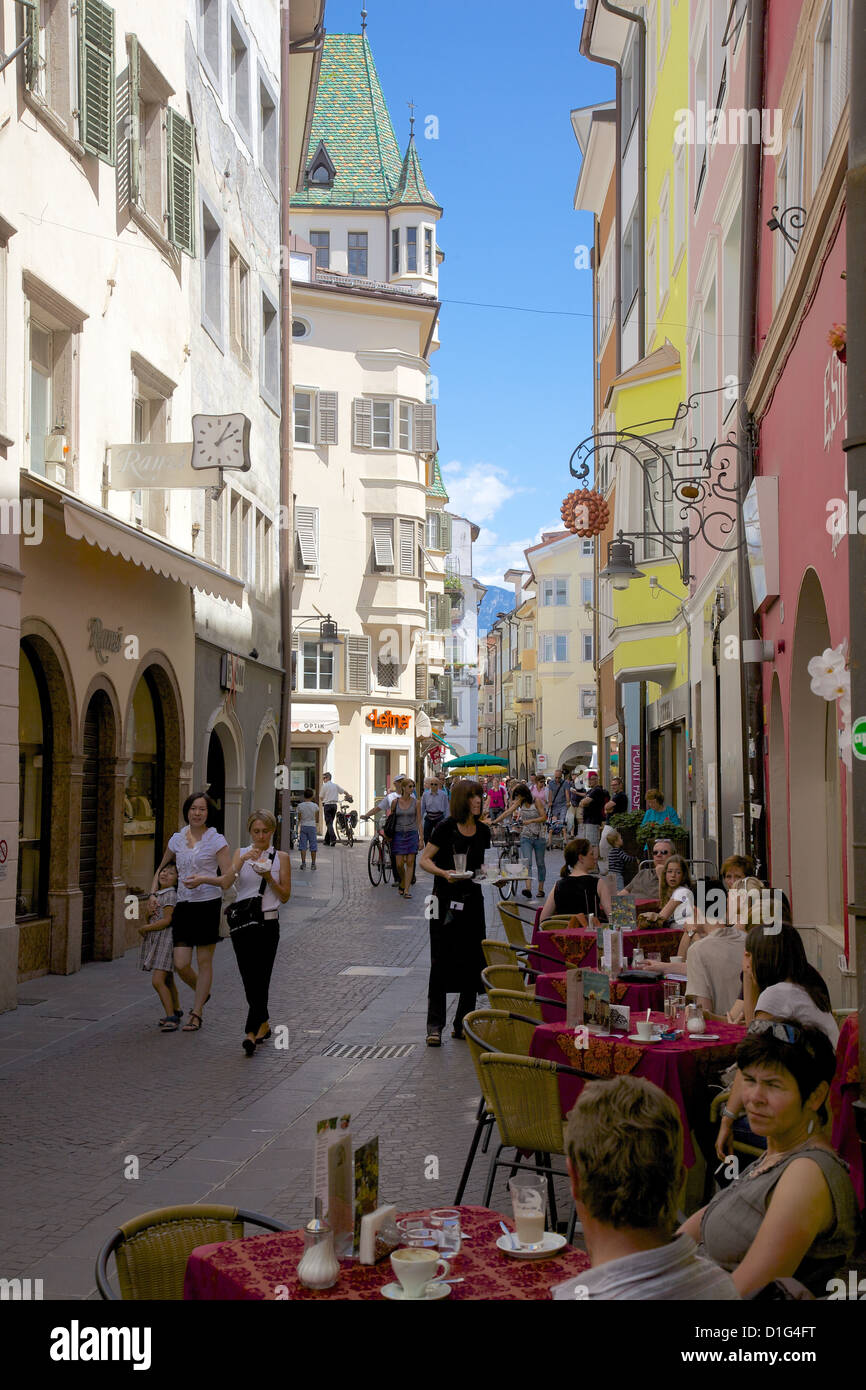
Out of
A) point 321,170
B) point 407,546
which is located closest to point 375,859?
point 407,546

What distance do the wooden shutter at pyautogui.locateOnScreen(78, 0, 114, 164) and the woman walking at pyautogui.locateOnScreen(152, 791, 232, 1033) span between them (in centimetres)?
711

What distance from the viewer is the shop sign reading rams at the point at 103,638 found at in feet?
48.0

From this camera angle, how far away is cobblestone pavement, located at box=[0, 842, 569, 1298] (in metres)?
6.68

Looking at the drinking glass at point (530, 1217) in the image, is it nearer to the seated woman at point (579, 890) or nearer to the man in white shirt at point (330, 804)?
the seated woman at point (579, 890)

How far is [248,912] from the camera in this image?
10.5m

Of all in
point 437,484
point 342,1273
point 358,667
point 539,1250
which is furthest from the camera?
point 437,484

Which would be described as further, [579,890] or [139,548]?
[139,548]

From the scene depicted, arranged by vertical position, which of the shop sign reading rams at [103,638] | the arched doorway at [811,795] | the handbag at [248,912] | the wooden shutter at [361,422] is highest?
the wooden shutter at [361,422]

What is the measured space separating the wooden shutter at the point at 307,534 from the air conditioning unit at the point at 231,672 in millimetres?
22528

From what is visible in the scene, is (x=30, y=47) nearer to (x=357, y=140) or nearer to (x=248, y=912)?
(x=248, y=912)

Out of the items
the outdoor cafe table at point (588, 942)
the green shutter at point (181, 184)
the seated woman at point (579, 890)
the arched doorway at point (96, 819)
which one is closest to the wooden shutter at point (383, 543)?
the green shutter at point (181, 184)

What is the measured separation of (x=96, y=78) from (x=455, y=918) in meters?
9.30

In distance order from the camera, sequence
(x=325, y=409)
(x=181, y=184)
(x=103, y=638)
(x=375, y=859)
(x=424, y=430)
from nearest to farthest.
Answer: (x=103, y=638), (x=181, y=184), (x=375, y=859), (x=325, y=409), (x=424, y=430)
